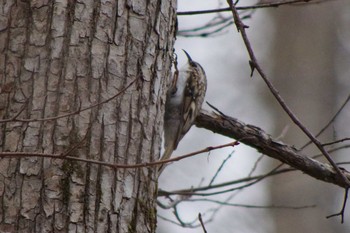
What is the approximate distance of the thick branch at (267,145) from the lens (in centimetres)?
407

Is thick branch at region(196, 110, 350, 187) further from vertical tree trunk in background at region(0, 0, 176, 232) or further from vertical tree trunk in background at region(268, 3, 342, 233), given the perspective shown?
vertical tree trunk in background at region(268, 3, 342, 233)

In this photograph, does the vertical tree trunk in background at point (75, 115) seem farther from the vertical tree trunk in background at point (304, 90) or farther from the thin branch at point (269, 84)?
the vertical tree trunk in background at point (304, 90)

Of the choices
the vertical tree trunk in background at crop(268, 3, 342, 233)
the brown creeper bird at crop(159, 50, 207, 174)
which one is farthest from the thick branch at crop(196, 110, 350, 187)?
the vertical tree trunk in background at crop(268, 3, 342, 233)

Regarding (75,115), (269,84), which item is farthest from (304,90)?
(75,115)

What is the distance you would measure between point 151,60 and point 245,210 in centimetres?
648

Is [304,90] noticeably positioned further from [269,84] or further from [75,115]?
[75,115]

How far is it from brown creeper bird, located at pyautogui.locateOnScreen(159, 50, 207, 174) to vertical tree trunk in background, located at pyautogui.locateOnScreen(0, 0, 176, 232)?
1314 millimetres

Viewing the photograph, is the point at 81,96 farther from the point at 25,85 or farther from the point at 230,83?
the point at 230,83

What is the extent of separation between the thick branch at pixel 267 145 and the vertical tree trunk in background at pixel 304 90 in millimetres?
4254

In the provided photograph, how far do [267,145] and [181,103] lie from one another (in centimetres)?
84

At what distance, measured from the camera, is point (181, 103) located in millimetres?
4797

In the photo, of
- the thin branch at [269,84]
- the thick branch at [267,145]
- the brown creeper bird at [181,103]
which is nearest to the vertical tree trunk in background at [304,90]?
the brown creeper bird at [181,103]

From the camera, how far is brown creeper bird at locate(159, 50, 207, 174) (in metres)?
4.69

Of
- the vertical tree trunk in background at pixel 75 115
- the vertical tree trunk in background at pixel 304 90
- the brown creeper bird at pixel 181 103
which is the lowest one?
the vertical tree trunk in background at pixel 75 115
